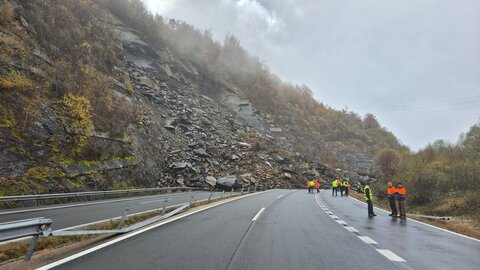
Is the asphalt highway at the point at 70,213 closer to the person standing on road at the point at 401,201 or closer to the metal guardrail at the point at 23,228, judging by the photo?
the metal guardrail at the point at 23,228

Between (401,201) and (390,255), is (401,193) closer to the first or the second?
(401,201)

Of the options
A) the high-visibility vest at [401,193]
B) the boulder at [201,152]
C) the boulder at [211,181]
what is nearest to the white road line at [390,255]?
the high-visibility vest at [401,193]

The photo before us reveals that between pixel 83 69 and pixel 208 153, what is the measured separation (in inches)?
709

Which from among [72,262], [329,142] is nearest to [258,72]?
[329,142]

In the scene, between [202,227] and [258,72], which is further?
[258,72]

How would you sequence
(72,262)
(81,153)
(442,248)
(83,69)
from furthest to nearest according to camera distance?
(83,69)
(81,153)
(442,248)
(72,262)

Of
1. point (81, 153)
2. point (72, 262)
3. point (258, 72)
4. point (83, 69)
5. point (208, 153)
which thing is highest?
point (258, 72)

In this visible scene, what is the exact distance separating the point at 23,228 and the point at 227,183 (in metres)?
33.6

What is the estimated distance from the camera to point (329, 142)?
7281 centimetres

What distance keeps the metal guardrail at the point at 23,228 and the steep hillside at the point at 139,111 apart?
43.4 ft

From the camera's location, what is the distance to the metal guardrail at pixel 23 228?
5184 mm

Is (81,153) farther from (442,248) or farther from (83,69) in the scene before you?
(442,248)

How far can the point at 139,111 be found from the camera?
125 feet

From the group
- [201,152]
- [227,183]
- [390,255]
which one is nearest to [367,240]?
[390,255]
